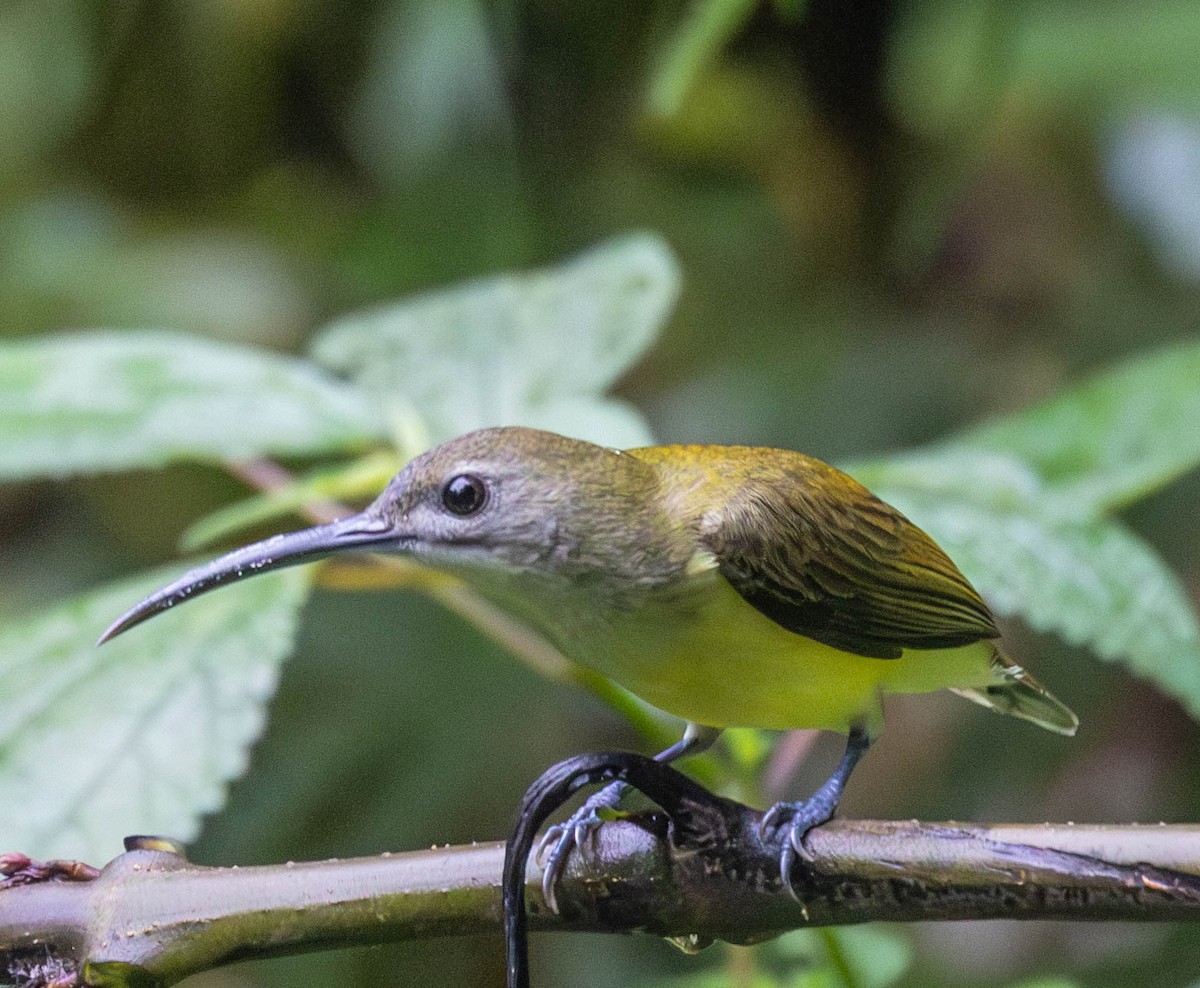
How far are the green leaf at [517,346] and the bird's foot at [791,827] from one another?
79 centimetres

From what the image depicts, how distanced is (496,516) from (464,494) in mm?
42

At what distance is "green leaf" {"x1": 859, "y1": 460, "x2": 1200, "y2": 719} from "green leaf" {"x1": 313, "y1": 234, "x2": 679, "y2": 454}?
44 cm

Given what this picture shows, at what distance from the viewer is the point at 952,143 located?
4133 millimetres

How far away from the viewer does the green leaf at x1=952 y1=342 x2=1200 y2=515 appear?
2094mm

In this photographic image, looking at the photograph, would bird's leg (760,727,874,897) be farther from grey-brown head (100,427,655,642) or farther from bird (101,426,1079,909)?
grey-brown head (100,427,655,642)

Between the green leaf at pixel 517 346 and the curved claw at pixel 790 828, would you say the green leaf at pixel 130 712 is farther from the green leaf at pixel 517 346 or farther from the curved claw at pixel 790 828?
the curved claw at pixel 790 828

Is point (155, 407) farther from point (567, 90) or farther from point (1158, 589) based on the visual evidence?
point (567, 90)

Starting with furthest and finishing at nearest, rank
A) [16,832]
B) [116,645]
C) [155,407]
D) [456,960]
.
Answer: [456,960] < [155,407] < [116,645] < [16,832]

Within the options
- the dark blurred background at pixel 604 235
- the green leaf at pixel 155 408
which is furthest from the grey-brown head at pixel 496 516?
the dark blurred background at pixel 604 235

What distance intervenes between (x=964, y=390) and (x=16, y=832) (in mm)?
3131

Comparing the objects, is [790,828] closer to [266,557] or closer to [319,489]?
[266,557]

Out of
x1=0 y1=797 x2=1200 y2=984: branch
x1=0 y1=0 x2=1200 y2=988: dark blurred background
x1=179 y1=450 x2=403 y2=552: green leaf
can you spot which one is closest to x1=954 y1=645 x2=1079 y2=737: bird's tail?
x1=0 y1=797 x2=1200 y2=984: branch

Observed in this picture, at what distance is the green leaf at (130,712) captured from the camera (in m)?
1.70

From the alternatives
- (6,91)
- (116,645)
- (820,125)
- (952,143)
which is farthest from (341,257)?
(116,645)
